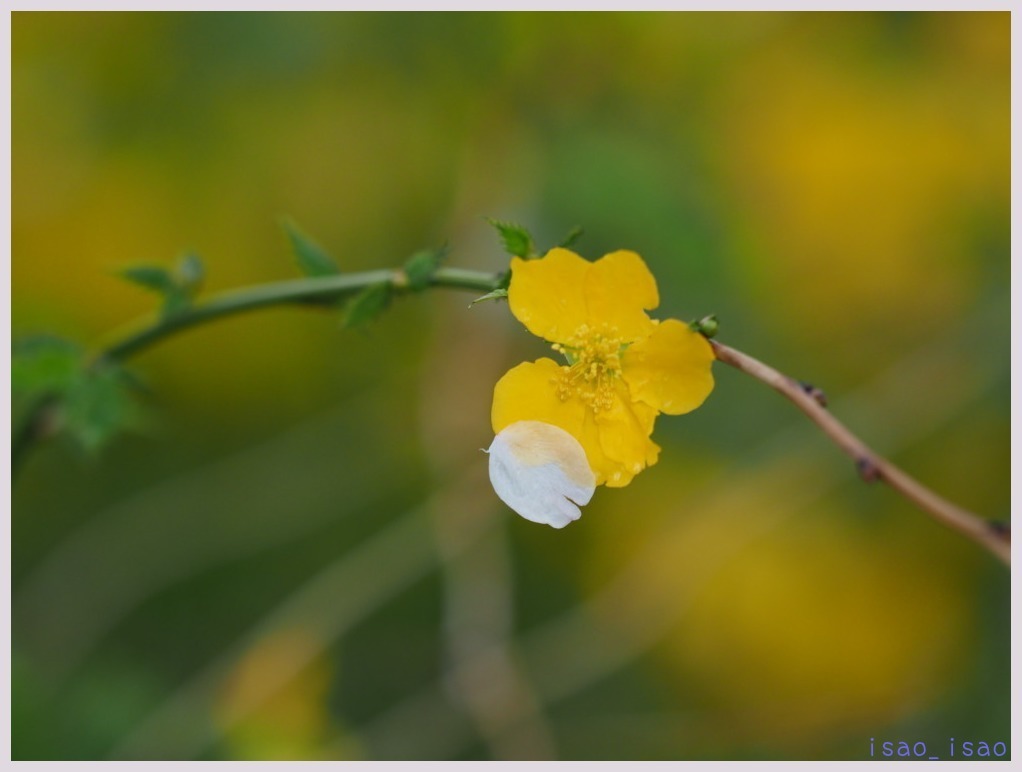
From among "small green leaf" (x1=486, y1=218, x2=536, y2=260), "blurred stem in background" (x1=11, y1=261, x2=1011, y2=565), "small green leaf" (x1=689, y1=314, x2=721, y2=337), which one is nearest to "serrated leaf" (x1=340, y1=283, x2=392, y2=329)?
"blurred stem in background" (x1=11, y1=261, x2=1011, y2=565)

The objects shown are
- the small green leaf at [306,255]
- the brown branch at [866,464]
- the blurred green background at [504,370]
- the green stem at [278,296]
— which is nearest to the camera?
the brown branch at [866,464]

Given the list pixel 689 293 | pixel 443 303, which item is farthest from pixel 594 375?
pixel 443 303

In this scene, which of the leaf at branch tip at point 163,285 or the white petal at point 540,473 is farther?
the leaf at branch tip at point 163,285

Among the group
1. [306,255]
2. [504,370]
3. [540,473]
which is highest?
[504,370]

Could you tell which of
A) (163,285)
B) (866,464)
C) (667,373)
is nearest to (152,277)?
(163,285)

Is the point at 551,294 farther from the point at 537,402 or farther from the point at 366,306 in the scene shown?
the point at 366,306

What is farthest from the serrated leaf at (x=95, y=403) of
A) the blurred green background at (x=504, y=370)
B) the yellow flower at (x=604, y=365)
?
the blurred green background at (x=504, y=370)

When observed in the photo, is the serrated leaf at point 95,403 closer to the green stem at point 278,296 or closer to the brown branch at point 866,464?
the green stem at point 278,296

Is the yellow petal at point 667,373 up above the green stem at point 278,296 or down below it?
below

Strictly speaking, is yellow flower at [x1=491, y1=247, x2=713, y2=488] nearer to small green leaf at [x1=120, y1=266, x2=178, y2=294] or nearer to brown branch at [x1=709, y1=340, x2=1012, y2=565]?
brown branch at [x1=709, y1=340, x2=1012, y2=565]
